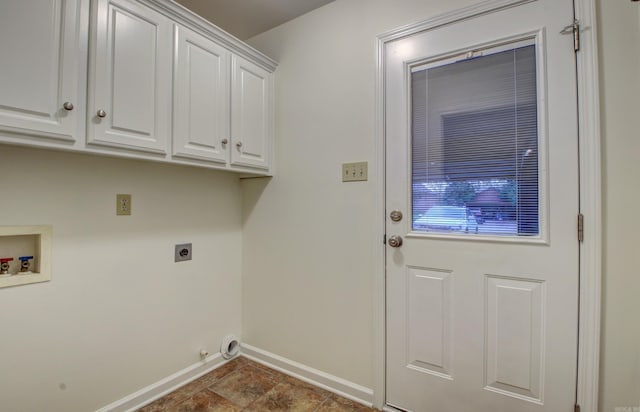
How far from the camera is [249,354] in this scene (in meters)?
2.21

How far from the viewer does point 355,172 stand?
5.77ft

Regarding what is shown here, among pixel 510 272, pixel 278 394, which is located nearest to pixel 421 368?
pixel 510 272

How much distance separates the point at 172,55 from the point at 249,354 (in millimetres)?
1976

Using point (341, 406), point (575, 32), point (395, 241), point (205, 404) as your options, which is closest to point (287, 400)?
point (341, 406)

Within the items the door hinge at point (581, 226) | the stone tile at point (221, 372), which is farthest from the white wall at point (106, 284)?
the door hinge at point (581, 226)

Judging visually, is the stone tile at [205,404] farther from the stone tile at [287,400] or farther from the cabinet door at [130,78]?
the cabinet door at [130,78]

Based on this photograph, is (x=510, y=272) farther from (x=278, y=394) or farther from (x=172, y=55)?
(x=172, y=55)

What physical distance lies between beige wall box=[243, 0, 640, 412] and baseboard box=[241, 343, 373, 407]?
0.12ft

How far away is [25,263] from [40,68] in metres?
0.83

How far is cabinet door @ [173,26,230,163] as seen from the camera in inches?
60.7

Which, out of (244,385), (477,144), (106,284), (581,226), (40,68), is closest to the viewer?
(40,68)

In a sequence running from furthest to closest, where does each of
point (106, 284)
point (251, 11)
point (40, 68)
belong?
point (251, 11) < point (106, 284) < point (40, 68)

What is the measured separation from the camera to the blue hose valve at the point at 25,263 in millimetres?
1322

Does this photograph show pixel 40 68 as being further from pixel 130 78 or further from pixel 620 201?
pixel 620 201
